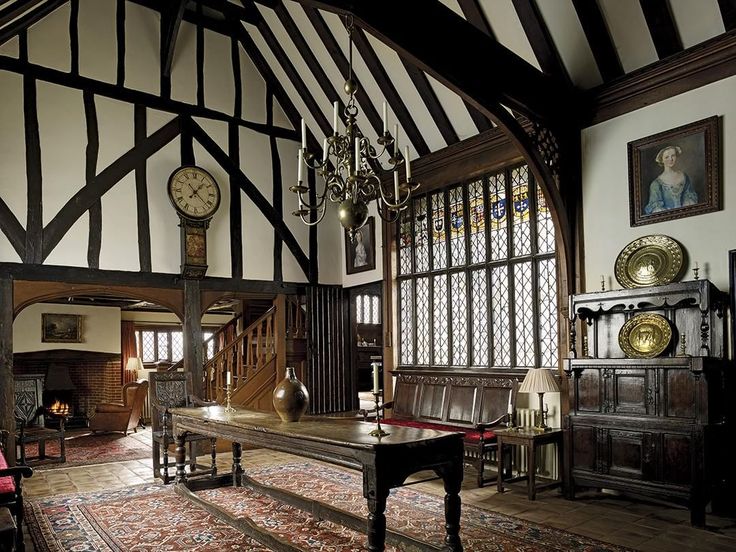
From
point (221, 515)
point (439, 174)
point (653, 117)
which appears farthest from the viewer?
point (439, 174)

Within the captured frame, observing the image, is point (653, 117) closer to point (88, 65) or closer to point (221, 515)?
point (221, 515)

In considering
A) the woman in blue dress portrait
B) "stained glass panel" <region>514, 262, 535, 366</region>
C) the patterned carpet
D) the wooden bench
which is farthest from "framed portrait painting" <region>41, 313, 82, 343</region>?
the woman in blue dress portrait

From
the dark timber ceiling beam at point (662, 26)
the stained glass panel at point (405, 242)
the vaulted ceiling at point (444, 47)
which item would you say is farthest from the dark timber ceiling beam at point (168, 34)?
the dark timber ceiling beam at point (662, 26)

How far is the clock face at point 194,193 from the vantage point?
8.30 meters

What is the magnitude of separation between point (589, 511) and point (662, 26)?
13.9ft

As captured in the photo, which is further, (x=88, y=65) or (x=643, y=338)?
(x=88, y=65)

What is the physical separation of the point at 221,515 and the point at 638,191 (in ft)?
15.4

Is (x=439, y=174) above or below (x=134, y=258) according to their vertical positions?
above

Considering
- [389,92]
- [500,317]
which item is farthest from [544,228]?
[389,92]

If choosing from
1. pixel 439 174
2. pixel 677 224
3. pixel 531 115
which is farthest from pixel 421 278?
pixel 677 224

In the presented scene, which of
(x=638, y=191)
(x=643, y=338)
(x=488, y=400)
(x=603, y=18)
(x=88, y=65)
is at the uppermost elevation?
(x=88, y=65)

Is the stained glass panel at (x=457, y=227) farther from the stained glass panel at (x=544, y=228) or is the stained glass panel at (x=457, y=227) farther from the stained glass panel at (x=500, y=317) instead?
the stained glass panel at (x=544, y=228)

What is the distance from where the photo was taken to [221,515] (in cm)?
500

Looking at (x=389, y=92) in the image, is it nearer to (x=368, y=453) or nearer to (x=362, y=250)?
(x=362, y=250)
